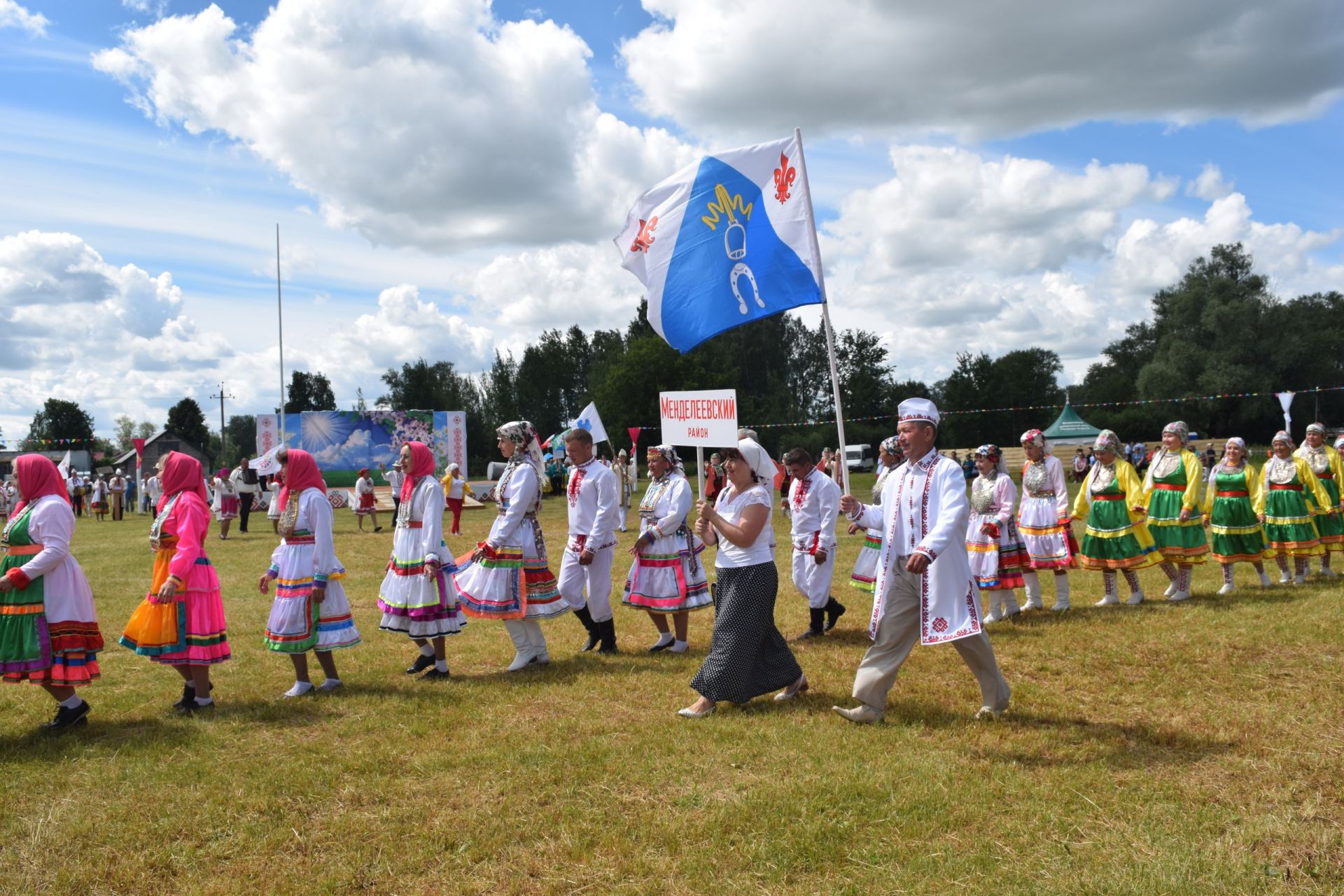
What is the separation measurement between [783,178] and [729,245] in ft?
2.54

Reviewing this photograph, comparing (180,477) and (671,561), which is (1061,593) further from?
(180,477)

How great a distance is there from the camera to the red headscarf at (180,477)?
7199 millimetres

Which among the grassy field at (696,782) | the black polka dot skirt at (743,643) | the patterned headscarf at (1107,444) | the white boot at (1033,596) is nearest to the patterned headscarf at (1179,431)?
the patterned headscarf at (1107,444)

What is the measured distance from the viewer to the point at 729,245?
872 cm

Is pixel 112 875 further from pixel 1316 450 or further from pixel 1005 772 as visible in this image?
pixel 1316 450

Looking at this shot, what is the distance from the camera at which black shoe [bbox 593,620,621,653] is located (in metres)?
9.12

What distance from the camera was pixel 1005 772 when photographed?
17.7ft

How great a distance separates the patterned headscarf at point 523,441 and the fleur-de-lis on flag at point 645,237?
7.80ft

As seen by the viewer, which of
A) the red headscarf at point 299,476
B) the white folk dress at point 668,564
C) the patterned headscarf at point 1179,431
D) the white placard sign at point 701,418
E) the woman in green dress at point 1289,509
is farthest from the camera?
the woman in green dress at point 1289,509

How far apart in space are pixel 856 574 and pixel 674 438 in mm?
3239

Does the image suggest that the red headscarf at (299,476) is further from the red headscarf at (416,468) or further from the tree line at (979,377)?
the tree line at (979,377)

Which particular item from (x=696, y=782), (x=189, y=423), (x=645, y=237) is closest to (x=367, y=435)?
(x=645, y=237)

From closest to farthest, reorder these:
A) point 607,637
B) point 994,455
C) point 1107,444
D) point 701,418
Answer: point 701,418 → point 607,637 → point 994,455 → point 1107,444

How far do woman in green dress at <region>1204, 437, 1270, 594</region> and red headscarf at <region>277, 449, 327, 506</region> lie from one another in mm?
10100
